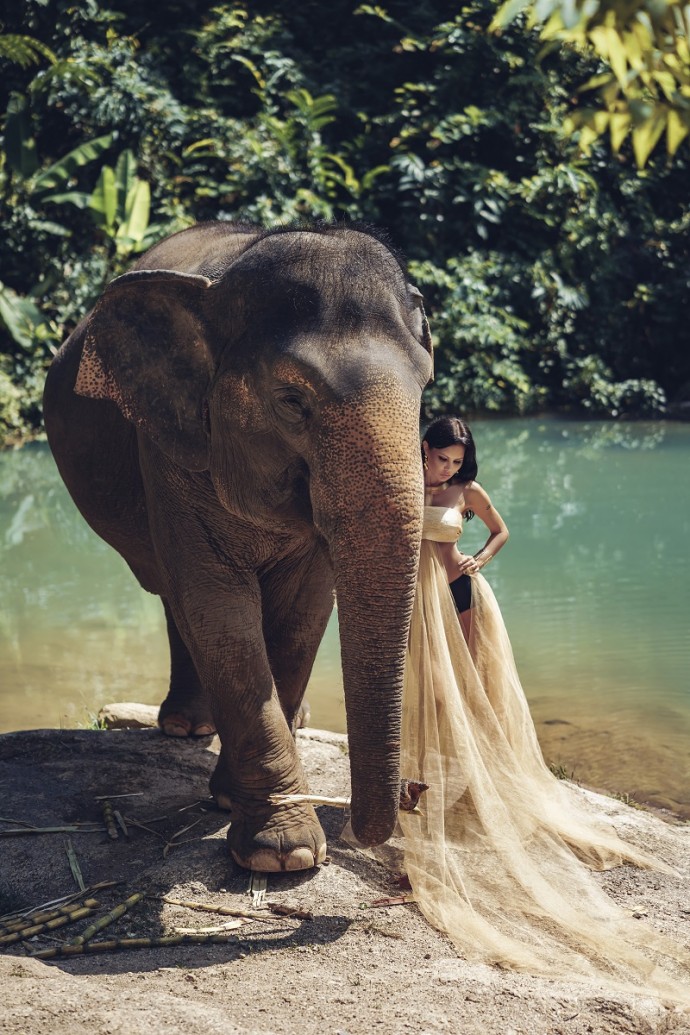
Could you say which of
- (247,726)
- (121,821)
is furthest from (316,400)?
(121,821)

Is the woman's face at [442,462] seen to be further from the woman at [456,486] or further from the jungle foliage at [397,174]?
the jungle foliage at [397,174]

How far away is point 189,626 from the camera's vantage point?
4.16m

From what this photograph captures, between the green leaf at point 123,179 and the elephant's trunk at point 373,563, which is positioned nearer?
the elephant's trunk at point 373,563

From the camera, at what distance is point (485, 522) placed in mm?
4660

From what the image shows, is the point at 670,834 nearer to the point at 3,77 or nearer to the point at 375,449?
the point at 375,449

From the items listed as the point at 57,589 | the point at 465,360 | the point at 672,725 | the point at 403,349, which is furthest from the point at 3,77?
the point at 403,349

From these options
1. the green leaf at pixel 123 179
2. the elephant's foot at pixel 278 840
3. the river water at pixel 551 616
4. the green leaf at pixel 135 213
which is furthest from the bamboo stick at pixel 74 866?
the green leaf at pixel 123 179

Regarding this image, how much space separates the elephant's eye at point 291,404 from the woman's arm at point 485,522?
1.18 meters

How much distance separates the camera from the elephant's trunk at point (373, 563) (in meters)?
3.25

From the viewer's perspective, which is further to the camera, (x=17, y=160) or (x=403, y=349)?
(x=17, y=160)

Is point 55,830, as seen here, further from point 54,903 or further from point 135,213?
point 135,213

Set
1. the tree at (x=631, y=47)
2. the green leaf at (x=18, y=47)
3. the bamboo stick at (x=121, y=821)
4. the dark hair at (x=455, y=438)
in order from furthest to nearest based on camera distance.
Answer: the green leaf at (x=18, y=47), the dark hair at (x=455, y=438), the bamboo stick at (x=121, y=821), the tree at (x=631, y=47)

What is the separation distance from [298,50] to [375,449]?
19.9m

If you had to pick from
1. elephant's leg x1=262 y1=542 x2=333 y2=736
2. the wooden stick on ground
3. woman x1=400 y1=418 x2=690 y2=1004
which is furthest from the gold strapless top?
the wooden stick on ground
